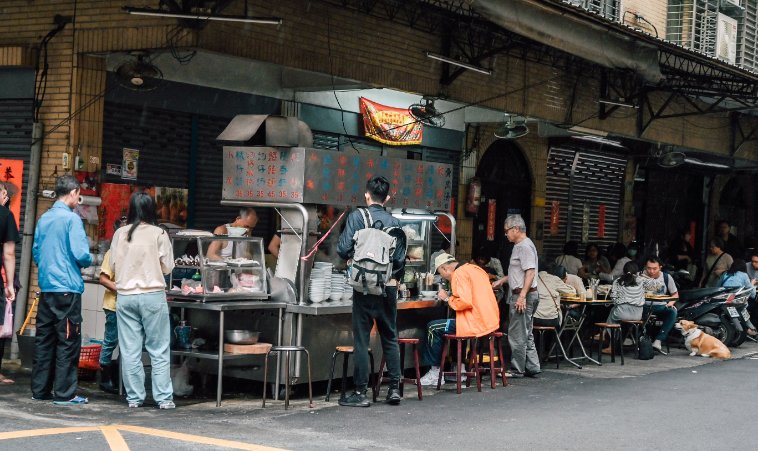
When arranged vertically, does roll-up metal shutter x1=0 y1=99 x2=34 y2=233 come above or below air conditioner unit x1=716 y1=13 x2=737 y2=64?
below

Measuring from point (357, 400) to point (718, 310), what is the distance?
8.79 meters

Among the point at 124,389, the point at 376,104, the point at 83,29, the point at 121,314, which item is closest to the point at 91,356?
the point at 124,389

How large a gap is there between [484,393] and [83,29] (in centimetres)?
569

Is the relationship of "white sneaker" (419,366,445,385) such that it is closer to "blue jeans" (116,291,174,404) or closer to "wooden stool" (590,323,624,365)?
"blue jeans" (116,291,174,404)

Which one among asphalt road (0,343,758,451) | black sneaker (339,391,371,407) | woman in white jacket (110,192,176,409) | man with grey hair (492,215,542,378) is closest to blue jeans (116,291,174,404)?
woman in white jacket (110,192,176,409)

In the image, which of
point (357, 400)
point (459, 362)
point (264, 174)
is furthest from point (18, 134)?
point (459, 362)

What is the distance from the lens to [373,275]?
9.41m

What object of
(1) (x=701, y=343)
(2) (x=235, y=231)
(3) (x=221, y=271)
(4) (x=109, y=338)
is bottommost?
(1) (x=701, y=343)

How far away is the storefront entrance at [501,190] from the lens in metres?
19.0

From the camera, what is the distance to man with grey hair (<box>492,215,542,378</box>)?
11.9 meters

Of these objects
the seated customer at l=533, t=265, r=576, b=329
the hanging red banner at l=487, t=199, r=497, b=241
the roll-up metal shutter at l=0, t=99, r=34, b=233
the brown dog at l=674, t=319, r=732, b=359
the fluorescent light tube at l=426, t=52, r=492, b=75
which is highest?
the fluorescent light tube at l=426, t=52, r=492, b=75

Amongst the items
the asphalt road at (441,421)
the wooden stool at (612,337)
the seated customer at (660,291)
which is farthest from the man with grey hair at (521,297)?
the seated customer at (660,291)

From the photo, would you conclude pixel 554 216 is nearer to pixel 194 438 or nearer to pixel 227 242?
pixel 227 242

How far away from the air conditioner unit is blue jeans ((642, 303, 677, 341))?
943cm
